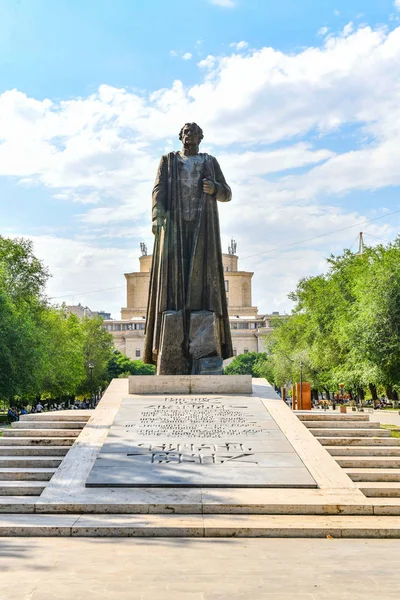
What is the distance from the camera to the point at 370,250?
141ft

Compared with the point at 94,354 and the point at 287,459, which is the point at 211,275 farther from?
the point at 94,354

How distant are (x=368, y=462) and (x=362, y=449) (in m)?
0.52

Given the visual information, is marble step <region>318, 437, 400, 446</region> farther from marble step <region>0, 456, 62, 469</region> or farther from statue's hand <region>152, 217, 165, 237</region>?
statue's hand <region>152, 217, 165, 237</region>

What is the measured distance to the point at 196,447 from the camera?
11.8m

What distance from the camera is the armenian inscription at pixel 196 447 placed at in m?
10.6

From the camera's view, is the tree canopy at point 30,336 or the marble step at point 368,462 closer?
the marble step at point 368,462

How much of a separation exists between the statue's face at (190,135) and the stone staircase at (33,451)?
6608mm

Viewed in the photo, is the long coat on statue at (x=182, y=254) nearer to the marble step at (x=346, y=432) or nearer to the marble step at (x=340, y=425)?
the marble step at (x=340, y=425)

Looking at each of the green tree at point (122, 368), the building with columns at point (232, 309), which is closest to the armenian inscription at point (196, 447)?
the green tree at point (122, 368)

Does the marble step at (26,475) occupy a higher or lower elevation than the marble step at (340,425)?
lower

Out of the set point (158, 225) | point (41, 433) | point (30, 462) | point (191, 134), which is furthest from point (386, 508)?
point (191, 134)

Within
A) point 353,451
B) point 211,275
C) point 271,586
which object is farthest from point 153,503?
point 211,275

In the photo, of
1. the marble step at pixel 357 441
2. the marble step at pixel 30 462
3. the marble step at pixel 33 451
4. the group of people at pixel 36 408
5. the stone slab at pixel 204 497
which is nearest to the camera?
the stone slab at pixel 204 497

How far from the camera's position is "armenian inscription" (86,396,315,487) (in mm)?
10570
